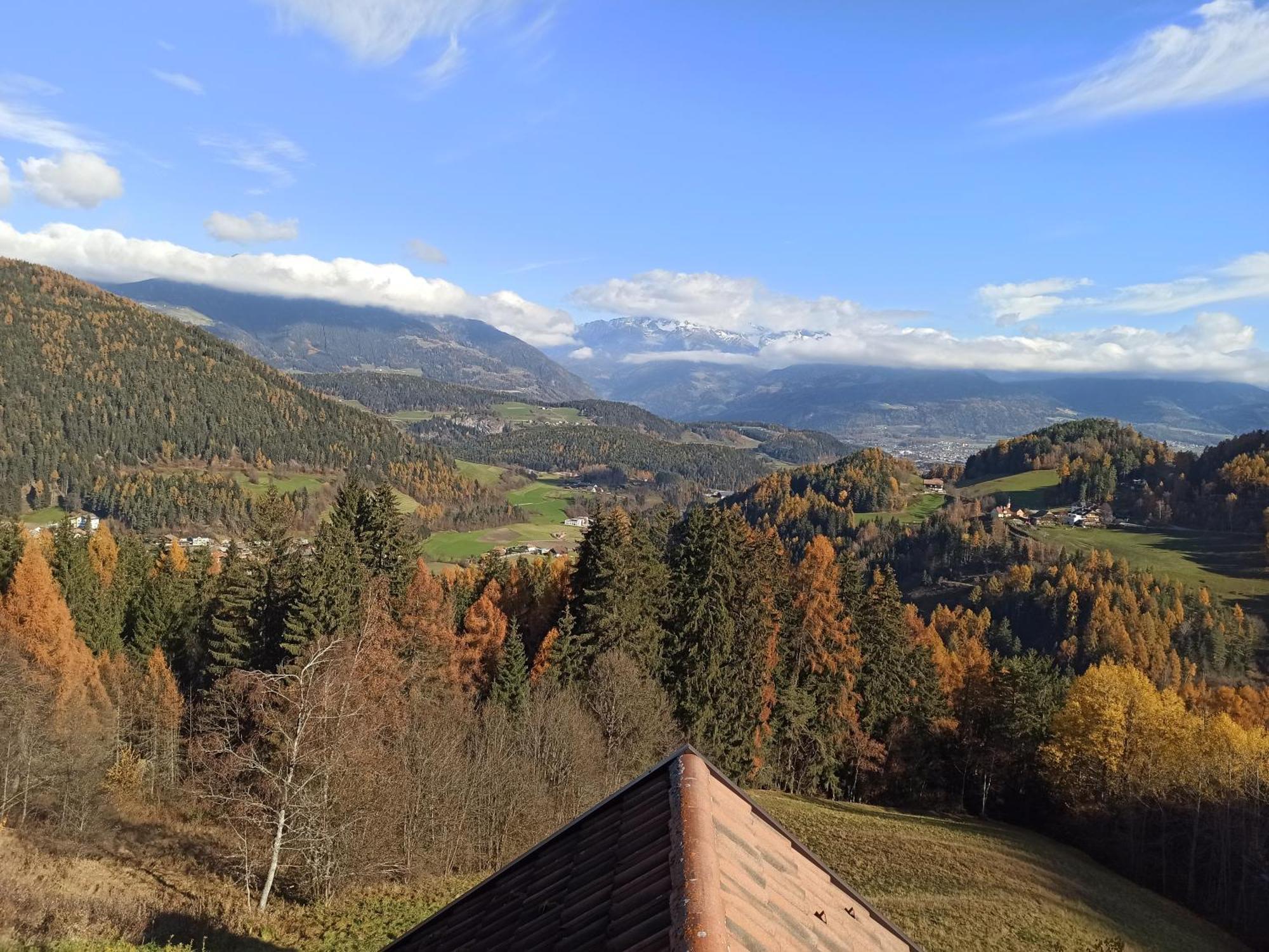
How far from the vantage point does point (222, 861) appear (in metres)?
24.9

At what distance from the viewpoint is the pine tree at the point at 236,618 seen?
3669 cm

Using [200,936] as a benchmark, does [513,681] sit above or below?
below

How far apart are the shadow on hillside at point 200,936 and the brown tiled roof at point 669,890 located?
45.9 feet

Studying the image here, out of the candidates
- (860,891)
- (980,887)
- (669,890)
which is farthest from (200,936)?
(980,887)

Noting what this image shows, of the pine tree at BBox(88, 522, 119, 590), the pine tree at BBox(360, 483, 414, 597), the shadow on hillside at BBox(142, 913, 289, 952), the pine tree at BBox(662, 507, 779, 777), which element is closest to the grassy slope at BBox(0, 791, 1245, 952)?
the shadow on hillside at BBox(142, 913, 289, 952)

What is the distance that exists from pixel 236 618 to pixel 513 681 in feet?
52.6

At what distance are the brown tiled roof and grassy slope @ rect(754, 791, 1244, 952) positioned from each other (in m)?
23.5

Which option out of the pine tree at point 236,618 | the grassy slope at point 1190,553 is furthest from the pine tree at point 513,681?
the grassy slope at point 1190,553

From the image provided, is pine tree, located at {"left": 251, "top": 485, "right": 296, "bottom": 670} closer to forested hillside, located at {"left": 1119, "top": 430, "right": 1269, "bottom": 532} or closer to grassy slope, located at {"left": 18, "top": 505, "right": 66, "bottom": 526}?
grassy slope, located at {"left": 18, "top": 505, "right": 66, "bottom": 526}

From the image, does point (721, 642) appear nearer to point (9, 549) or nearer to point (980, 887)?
point (980, 887)

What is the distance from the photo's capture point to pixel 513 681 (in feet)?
125

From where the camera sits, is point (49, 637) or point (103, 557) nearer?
point (49, 637)

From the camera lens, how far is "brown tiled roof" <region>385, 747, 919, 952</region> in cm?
456

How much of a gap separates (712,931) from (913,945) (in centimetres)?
410
